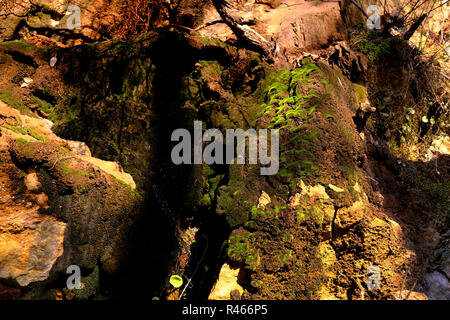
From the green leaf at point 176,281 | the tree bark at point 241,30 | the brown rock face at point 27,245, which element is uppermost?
the tree bark at point 241,30

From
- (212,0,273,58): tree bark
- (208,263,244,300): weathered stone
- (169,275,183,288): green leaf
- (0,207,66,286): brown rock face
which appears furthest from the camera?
(212,0,273,58): tree bark

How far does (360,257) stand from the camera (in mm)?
2312

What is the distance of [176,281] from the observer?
2.61m

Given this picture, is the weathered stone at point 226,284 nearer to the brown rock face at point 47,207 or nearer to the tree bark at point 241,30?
the brown rock face at point 47,207

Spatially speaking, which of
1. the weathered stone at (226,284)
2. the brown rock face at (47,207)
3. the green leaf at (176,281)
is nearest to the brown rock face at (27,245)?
the brown rock face at (47,207)

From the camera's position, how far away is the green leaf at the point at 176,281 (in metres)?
2.60

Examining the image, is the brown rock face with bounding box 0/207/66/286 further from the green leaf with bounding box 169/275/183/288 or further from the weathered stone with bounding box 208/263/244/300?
the weathered stone with bounding box 208/263/244/300

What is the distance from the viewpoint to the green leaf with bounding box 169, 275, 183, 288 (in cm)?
260

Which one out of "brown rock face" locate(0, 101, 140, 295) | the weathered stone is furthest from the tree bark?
the weathered stone

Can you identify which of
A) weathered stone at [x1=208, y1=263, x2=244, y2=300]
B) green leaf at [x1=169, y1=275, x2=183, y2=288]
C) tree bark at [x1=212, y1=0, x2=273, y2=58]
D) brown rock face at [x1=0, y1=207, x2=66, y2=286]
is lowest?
green leaf at [x1=169, y1=275, x2=183, y2=288]

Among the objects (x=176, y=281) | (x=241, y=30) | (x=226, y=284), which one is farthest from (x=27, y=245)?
(x=241, y=30)
